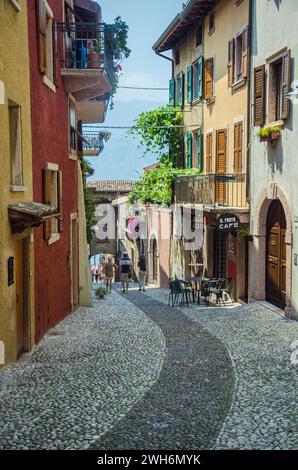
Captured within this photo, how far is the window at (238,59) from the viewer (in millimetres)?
17578

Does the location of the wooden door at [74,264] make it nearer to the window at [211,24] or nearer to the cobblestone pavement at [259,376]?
the cobblestone pavement at [259,376]

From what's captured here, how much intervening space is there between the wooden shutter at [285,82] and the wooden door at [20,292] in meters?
7.06

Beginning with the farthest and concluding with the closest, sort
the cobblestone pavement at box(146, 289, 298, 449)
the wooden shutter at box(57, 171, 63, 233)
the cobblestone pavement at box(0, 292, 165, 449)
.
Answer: the wooden shutter at box(57, 171, 63, 233) < the cobblestone pavement at box(0, 292, 165, 449) < the cobblestone pavement at box(146, 289, 298, 449)

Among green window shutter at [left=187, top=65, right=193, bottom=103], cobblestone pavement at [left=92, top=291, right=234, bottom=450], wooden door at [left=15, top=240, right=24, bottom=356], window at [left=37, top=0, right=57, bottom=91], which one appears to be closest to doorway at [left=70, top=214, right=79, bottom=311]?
window at [left=37, top=0, right=57, bottom=91]

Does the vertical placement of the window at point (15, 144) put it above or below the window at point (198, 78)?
below

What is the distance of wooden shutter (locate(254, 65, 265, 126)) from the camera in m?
15.8

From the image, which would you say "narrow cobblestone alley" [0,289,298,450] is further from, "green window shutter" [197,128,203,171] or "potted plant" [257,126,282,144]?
"green window shutter" [197,128,203,171]

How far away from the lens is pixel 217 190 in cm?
1931

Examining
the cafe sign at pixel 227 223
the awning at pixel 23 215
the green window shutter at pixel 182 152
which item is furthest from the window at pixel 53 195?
the green window shutter at pixel 182 152

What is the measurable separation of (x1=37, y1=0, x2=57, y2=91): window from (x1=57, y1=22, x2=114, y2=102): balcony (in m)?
0.72

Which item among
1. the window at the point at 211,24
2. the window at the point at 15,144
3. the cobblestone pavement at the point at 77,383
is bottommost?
the cobblestone pavement at the point at 77,383

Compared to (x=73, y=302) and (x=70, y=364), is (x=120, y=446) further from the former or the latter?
(x=73, y=302)

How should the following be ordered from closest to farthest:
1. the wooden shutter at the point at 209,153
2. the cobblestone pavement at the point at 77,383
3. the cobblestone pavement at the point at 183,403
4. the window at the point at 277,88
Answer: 1. the cobblestone pavement at the point at 183,403
2. the cobblestone pavement at the point at 77,383
3. the window at the point at 277,88
4. the wooden shutter at the point at 209,153

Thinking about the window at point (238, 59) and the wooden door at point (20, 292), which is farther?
the window at point (238, 59)
